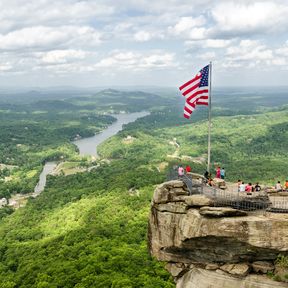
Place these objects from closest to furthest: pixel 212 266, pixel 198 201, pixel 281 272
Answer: pixel 281 272
pixel 212 266
pixel 198 201

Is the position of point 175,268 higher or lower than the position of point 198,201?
lower

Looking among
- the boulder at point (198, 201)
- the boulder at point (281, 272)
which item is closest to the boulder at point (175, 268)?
the boulder at point (198, 201)

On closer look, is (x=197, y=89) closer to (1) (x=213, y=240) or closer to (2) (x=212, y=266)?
(1) (x=213, y=240)


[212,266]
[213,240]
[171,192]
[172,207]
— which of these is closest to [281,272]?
[213,240]

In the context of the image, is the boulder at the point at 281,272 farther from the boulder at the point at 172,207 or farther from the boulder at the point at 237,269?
the boulder at the point at 172,207

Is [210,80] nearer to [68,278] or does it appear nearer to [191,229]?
[191,229]

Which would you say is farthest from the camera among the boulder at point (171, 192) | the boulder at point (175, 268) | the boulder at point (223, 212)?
the boulder at point (171, 192)

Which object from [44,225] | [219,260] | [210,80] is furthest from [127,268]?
[44,225]
